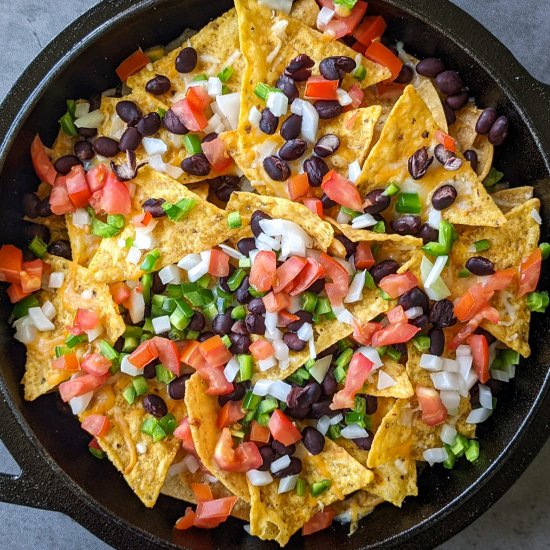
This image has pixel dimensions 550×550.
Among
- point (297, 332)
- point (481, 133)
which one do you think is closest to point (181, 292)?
point (297, 332)

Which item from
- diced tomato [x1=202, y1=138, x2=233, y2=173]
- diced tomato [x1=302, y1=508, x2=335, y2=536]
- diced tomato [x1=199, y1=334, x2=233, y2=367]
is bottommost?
diced tomato [x1=302, y1=508, x2=335, y2=536]

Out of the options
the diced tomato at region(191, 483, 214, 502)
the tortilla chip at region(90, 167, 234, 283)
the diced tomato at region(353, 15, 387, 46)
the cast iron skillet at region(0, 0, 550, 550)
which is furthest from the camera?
the diced tomato at region(191, 483, 214, 502)

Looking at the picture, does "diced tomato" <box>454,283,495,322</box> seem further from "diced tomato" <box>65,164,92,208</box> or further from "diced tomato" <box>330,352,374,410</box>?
"diced tomato" <box>65,164,92,208</box>

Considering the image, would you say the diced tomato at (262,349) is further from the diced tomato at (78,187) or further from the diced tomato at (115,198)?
the diced tomato at (78,187)

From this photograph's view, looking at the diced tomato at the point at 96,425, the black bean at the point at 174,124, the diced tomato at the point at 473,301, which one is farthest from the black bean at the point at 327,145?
the diced tomato at the point at 96,425

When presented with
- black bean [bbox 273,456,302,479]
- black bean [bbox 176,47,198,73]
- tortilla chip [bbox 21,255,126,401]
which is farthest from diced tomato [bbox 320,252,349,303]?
black bean [bbox 176,47,198,73]

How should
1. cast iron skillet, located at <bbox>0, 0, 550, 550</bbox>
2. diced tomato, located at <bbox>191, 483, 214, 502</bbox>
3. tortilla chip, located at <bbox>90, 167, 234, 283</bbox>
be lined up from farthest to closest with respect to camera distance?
diced tomato, located at <bbox>191, 483, 214, 502</bbox>, tortilla chip, located at <bbox>90, 167, 234, 283</bbox>, cast iron skillet, located at <bbox>0, 0, 550, 550</bbox>

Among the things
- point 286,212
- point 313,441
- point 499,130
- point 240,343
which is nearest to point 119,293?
point 240,343
